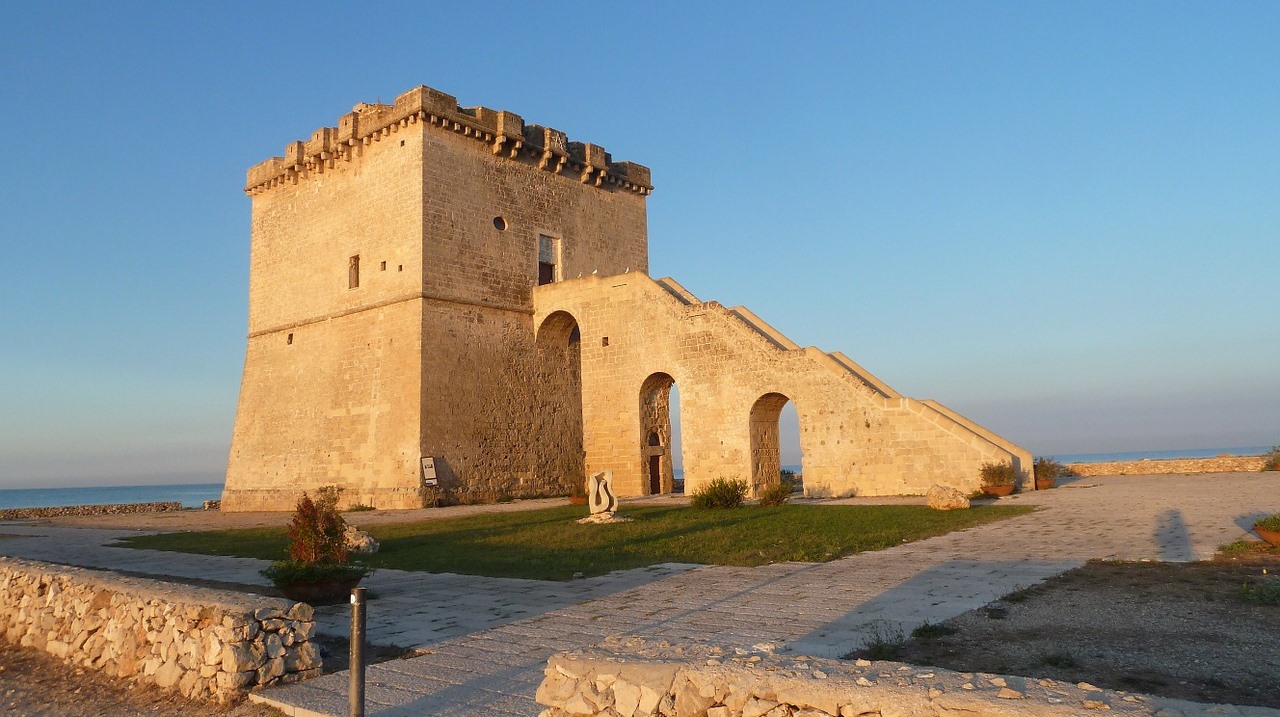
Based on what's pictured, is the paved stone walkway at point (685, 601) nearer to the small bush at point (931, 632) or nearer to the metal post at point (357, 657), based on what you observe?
the small bush at point (931, 632)

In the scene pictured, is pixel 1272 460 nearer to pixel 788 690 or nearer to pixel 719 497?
pixel 719 497

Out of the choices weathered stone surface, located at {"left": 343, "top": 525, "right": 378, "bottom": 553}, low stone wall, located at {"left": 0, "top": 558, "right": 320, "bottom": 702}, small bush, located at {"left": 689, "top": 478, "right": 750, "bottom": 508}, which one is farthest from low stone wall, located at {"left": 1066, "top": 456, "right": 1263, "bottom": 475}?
low stone wall, located at {"left": 0, "top": 558, "right": 320, "bottom": 702}

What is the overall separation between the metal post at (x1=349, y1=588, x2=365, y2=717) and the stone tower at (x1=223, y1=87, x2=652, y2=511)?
58.5 feet

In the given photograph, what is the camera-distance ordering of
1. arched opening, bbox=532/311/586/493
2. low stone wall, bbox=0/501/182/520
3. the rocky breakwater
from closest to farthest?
the rocky breakwater, arched opening, bbox=532/311/586/493, low stone wall, bbox=0/501/182/520

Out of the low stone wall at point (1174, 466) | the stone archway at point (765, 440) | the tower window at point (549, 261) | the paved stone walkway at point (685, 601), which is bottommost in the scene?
the paved stone walkway at point (685, 601)

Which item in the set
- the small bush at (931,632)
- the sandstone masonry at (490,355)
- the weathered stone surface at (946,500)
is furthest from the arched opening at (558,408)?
the small bush at (931,632)

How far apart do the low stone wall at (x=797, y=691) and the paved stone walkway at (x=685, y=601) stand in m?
0.57

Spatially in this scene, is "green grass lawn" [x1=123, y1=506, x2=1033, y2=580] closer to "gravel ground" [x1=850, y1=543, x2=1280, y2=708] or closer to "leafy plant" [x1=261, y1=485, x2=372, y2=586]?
"leafy plant" [x1=261, y1=485, x2=372, y2=586]

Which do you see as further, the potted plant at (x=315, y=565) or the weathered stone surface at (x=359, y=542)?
the weathered stone surface at (x=359, y=542)

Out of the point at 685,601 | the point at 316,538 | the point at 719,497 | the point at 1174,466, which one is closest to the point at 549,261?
the point at 719,497

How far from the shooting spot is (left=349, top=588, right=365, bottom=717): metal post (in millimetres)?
4484

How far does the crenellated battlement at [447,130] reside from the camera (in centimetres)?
2323

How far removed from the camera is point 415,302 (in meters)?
22.8

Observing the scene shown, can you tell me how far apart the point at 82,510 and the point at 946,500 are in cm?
2836
